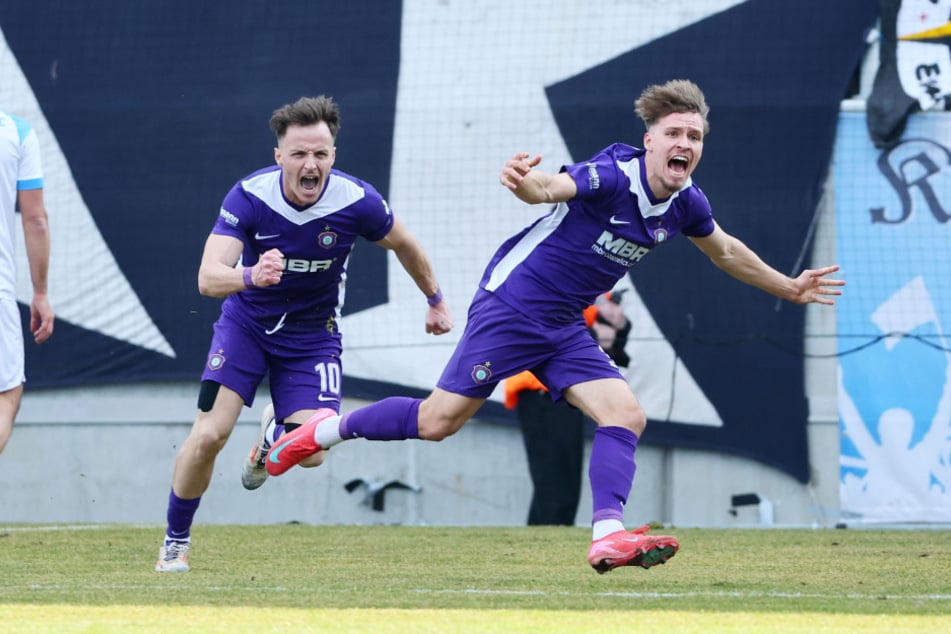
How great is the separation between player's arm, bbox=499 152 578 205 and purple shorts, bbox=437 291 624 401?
1.78 ft

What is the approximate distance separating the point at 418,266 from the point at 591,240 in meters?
1.17

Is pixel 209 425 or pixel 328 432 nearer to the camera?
pixel 328 432

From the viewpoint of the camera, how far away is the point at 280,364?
21.6ft

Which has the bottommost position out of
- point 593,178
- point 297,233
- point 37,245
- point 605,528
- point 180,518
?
point 180,518

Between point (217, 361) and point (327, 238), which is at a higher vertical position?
point (327, 238)

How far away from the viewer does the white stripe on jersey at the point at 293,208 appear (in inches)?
245

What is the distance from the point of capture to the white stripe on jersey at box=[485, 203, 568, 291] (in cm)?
575

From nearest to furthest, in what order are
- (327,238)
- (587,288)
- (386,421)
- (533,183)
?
(533,183) → (587,288) → (386,421) → (327,238)

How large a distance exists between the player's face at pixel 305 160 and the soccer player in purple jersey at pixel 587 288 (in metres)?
0.90

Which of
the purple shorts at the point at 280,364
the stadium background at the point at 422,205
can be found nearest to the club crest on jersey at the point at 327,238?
the purple shorts at the point at 280,364

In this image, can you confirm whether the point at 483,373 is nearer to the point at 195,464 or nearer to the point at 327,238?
the point at 327,238

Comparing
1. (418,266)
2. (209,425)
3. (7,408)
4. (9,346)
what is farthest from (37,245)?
(418,266)

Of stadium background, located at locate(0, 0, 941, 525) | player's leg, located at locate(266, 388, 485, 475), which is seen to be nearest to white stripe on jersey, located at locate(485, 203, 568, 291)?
player's leg, located at locate(266, 388, 485, 475)

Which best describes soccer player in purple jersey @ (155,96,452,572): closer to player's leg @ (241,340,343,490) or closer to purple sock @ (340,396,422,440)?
player's leg @ (241,340,343,490)
